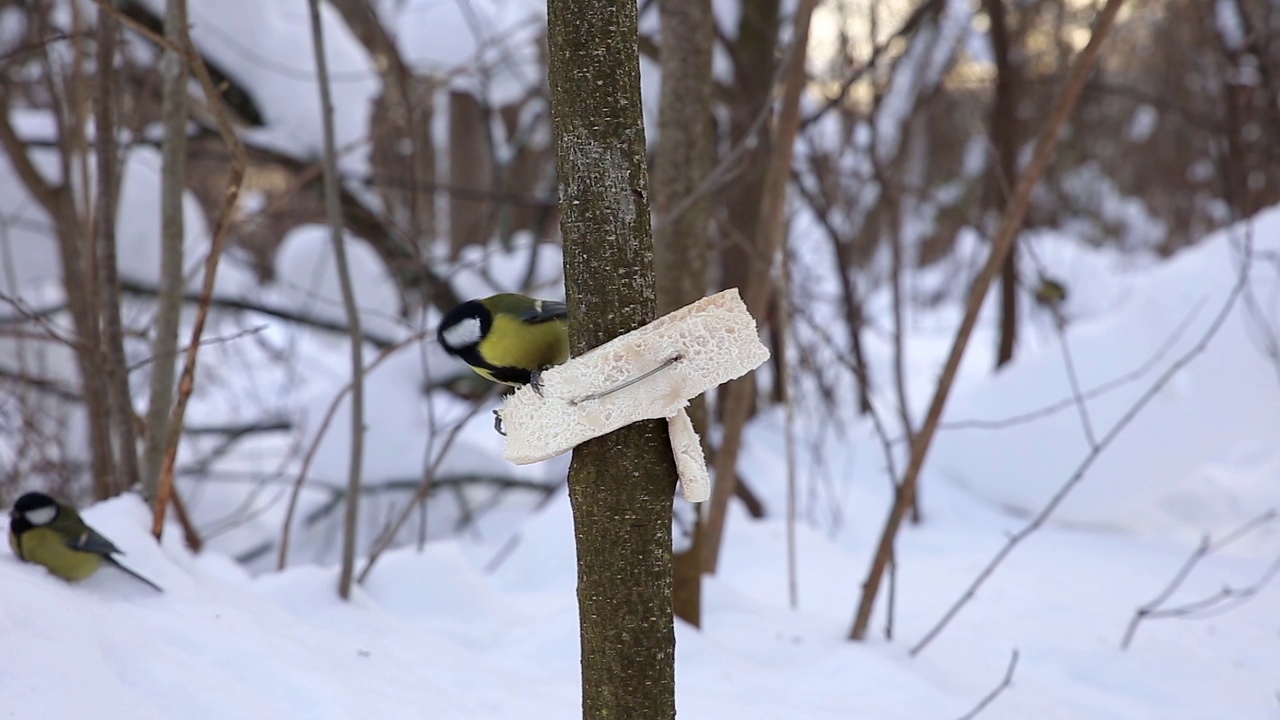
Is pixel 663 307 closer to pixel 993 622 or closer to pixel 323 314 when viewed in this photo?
pixel 993 622

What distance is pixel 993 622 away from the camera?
117 inches

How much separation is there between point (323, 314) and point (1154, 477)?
3.56m

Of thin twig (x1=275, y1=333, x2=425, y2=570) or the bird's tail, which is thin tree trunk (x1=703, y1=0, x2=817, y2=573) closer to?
thin twig (x1=275, y1=333, x2=425, y2=570)

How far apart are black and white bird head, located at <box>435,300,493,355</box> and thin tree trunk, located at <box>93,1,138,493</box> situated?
124 cm

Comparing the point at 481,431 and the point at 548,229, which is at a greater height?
the point at 548,229

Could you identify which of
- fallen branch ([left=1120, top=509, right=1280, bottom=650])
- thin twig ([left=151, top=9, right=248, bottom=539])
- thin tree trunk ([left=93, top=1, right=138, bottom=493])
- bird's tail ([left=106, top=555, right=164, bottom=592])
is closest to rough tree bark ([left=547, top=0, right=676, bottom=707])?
thin twig ([left=151, top=9, right=248, bottom=539])

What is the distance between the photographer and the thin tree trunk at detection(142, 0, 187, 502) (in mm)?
2254

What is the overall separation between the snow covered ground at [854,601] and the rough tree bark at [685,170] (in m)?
0.19

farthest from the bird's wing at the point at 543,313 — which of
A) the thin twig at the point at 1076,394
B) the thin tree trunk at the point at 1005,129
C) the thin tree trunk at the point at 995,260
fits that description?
the thin tree trunk at the point at 1005,129

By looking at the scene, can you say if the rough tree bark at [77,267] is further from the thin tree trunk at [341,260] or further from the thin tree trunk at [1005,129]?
the thin tree trunk at [1005,129]

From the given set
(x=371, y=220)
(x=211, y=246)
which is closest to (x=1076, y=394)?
(x=211, y=246)

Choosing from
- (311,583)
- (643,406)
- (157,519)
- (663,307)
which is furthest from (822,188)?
(643,406)

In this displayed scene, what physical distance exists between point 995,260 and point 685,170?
0.72m

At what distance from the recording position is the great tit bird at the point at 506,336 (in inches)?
54.3
